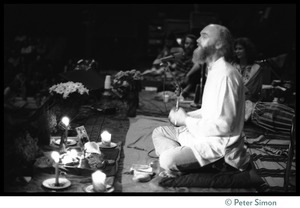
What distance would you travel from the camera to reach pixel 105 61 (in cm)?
1322

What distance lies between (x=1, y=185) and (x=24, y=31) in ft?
23.6

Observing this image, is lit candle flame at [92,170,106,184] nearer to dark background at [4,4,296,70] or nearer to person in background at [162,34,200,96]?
person in background at [162,34,200,96]

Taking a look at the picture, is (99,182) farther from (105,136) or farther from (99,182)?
(105,136)

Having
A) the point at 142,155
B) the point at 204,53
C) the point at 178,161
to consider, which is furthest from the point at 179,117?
the point at 142,155

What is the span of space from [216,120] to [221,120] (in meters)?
0.04

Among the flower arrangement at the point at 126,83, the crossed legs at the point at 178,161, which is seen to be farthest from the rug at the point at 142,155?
the flower arrangement at the point at 126,83

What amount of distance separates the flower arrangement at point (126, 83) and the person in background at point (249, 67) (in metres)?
1.77

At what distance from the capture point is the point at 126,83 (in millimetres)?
6551

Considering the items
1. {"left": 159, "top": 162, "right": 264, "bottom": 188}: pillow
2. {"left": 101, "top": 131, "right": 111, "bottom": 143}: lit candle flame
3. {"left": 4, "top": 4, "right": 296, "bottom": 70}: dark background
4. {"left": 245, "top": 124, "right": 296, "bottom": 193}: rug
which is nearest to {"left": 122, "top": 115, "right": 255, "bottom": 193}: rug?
{"left": 159, "top": 162, "right": 264, "bottom": 188}: pillow

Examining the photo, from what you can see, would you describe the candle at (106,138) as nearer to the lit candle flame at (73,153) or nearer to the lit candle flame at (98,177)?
the lit candle flame at (73,153)

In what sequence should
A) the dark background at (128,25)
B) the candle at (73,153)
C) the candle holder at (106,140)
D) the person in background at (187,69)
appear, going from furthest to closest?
the dark background at (128,25) → the person in background at (187,69) → the candle holder at (106,140) → the candle at (73,153)

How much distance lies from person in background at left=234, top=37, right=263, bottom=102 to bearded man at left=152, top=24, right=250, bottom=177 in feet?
7.79

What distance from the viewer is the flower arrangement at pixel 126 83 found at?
21.3 ft

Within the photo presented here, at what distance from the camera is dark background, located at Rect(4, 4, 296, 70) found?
10073 millimetres
